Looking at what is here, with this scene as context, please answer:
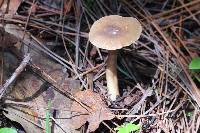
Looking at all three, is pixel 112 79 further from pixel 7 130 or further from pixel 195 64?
pixel 7 130

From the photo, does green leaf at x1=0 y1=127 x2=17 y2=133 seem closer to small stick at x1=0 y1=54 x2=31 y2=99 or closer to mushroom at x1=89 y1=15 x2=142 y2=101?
small stick at x1=0 y1=54 x2=31 y2=99

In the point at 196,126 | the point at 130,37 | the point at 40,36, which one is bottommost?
the point at 196,126

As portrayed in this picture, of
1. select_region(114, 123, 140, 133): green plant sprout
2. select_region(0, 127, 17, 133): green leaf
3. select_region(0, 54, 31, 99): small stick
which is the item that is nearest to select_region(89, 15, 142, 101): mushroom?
select_region(114, 123, 140, 133): green plant sprout

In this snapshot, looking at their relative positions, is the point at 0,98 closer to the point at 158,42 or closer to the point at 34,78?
the point at 34,78

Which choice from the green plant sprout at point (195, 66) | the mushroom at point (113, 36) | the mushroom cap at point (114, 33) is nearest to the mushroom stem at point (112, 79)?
the mushroom at point (113, 36)

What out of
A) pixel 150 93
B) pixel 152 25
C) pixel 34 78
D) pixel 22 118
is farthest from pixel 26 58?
pixel 152 25

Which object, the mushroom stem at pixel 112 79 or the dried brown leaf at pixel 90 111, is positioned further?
the mushroom stem at pixel 112 79

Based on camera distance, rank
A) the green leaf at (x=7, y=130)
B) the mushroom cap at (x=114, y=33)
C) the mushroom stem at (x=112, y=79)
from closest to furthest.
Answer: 1. the green leaf at (x=7, y=130)
2. the mushroom cap at (x=114, y=33)
3. the mushroom stem at (x=112, y=79)

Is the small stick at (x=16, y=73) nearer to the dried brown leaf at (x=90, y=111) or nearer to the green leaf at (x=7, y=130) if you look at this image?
the green leaf at (x=7, y=130)
